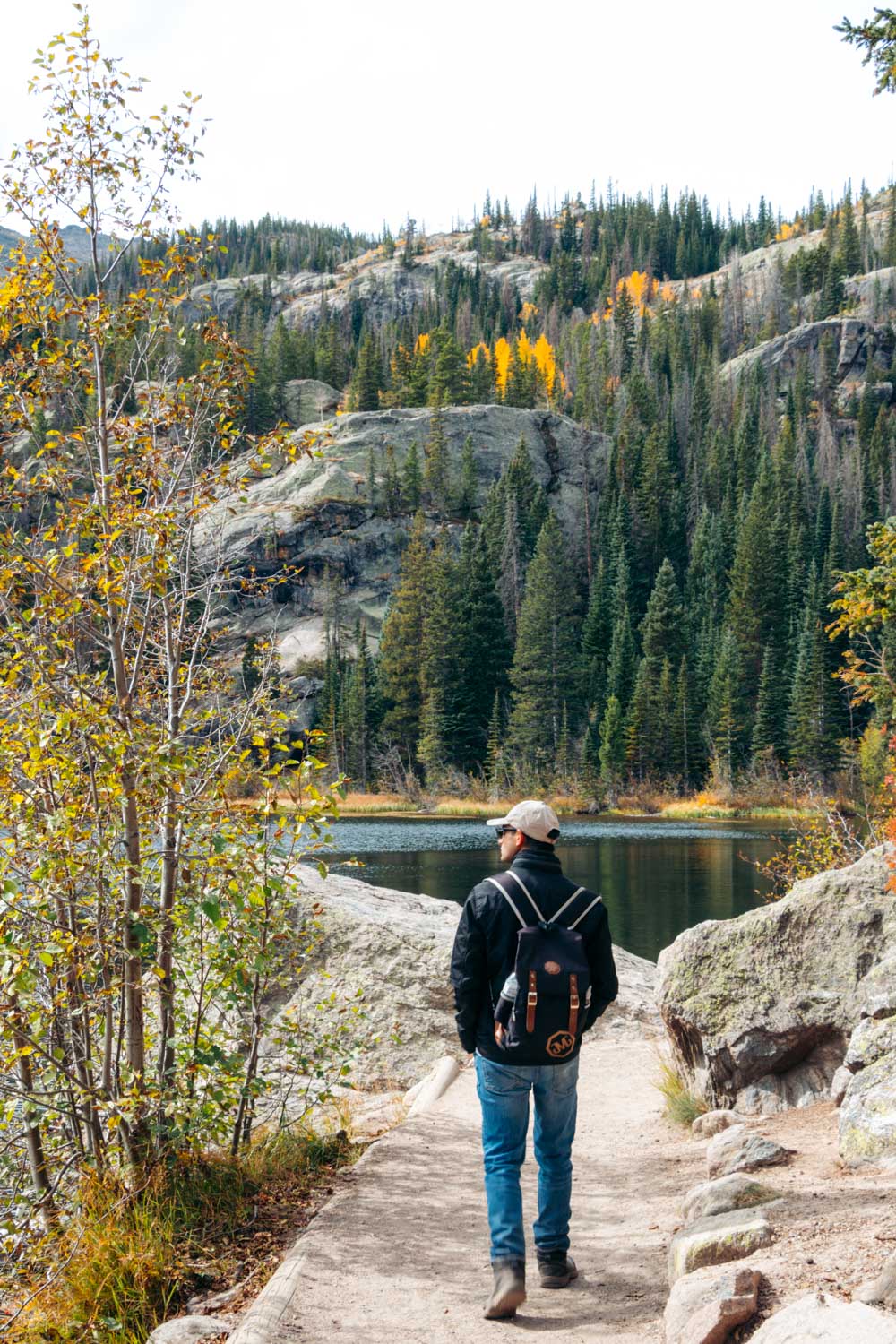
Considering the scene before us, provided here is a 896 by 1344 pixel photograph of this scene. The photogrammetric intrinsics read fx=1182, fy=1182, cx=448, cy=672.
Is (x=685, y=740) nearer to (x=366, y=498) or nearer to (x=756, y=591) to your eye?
(x=756, y=591)

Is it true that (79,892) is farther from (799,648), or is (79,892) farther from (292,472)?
(292,472)

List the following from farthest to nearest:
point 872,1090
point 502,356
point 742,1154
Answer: point 502,356 < point 742,1154 < point 872,1090

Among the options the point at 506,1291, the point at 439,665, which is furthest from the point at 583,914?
the point at 439,665

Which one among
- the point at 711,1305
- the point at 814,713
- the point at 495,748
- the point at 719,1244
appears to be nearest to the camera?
the point at 711,1305

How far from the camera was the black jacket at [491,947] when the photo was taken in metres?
4.58

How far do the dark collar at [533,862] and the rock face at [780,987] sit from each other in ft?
10.2

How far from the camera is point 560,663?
7338 cm

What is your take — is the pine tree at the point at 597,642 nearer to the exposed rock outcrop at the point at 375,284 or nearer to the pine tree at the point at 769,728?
the pine tree at the point at 769,728

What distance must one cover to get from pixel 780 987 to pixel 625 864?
86.0ft

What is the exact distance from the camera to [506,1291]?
444 cm

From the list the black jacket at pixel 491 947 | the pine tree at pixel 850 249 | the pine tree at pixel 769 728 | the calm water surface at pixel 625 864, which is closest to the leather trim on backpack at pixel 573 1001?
the black jacket at pixel 491 947

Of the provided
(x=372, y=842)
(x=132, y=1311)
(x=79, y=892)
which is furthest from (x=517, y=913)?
(x=372, y=842)

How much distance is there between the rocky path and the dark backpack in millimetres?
982

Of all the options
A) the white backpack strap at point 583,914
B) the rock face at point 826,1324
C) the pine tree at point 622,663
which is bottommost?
the pine tree at point 622,663
